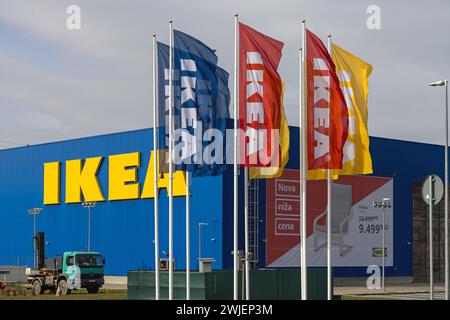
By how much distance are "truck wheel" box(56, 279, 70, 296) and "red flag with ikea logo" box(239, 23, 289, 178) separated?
23744 mm

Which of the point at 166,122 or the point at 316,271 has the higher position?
the point at 166,122

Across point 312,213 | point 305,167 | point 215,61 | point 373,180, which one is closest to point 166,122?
point 215,61

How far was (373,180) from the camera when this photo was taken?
69.2 m

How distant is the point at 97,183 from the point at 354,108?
141ft

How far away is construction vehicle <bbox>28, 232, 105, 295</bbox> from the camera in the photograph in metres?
49.3

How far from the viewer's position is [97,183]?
69.2m

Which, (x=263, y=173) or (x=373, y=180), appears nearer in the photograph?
(x=263, y=173)

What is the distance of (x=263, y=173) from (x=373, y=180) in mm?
41010

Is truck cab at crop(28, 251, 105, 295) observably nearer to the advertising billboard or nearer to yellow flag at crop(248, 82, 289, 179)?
the advertising billboard

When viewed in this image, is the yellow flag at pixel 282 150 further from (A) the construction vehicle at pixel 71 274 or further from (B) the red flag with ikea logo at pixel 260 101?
(A) the construction vehicle at pixel 71 274

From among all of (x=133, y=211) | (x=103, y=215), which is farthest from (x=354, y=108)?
(x=103, y=215)

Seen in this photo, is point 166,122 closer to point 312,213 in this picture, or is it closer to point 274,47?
point 274,47

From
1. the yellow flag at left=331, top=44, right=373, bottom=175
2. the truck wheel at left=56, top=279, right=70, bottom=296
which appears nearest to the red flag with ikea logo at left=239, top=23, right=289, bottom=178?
the yellow flag at left=331, top=44, right=373, bottom=175
